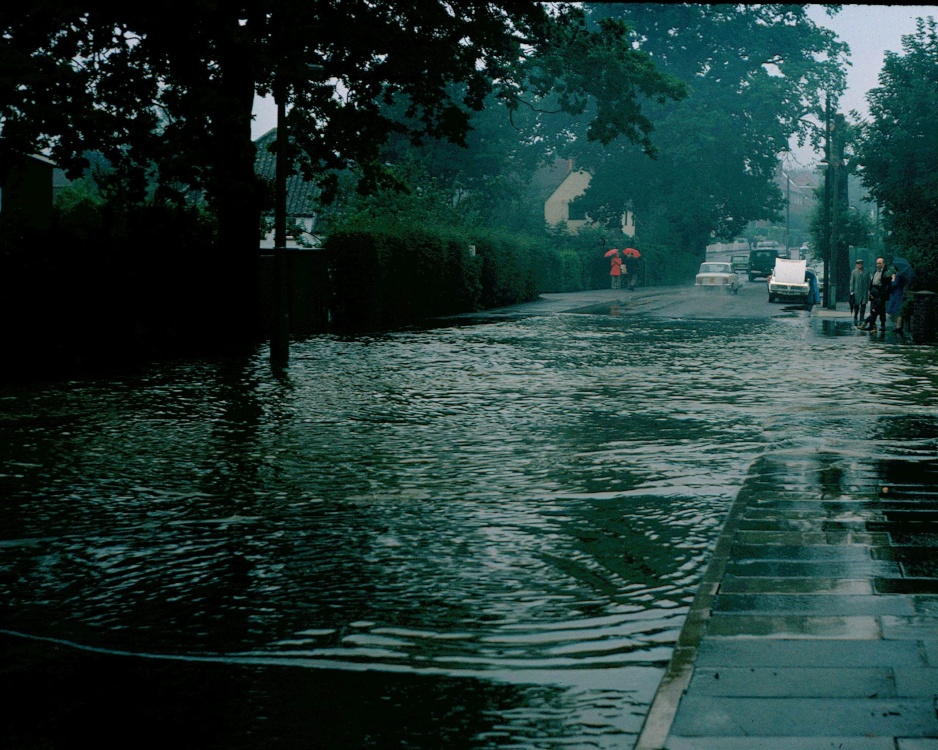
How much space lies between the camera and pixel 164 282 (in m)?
24.3

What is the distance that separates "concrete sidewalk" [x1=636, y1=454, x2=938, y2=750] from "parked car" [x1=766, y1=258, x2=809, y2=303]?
41664 mm

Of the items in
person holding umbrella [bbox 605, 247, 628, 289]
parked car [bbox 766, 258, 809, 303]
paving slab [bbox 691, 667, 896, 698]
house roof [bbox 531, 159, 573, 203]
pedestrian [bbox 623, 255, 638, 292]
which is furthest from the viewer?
house roof [bbox 531, 159, 573, 203]

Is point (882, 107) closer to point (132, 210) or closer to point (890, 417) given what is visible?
point (132, 210)

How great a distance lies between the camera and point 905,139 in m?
46.4

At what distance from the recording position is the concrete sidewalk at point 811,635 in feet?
14.7

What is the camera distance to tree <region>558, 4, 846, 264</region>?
80.8 meters

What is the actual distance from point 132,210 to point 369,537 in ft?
55.7

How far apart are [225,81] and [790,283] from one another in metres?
29.5

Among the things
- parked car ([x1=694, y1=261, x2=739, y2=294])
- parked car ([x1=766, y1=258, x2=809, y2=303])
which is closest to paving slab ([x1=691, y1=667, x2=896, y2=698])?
parked car ([x1=766, y1=258, x2=809, y2=303])

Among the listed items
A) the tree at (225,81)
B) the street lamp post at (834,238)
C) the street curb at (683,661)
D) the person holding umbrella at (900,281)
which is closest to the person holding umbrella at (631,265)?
the street lamp post at (834,238)

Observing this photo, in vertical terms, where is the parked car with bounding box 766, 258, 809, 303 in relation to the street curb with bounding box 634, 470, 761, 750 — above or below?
above

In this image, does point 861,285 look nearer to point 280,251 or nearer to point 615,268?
point 280,251

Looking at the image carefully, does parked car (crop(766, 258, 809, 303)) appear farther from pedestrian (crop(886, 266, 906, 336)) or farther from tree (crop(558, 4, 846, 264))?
tree (crop(558, 4, 846, 264))

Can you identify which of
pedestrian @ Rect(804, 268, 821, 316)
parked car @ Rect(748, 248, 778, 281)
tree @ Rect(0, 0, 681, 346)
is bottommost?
pedestrian @ Rect(804, 268, 821, 316)
